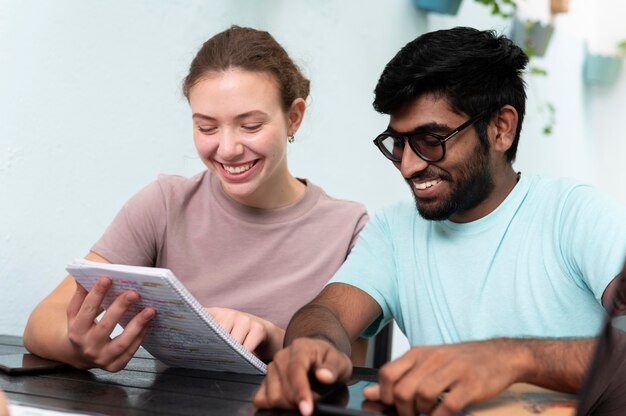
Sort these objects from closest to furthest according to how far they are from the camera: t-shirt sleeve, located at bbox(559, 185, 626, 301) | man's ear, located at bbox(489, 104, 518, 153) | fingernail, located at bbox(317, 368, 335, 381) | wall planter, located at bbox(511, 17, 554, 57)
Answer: fingernail, located at bbox(317, 368, 335, 381), t-shirt sleeve, located at bbox(559, 185, 626, 301), man's ear, located at bbox(489, 104, 518, 153), wall planter, located at bbox(511, 17, 554, 57)

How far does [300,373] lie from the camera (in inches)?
44.3

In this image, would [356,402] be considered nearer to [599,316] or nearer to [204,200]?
[599,316]

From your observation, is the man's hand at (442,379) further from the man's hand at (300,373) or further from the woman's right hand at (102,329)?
the woman's right hand at (102,329)

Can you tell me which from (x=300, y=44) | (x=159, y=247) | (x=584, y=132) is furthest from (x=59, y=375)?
(x=584, y=132)

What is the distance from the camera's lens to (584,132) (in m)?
6.02

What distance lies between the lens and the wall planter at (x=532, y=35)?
4621 mm

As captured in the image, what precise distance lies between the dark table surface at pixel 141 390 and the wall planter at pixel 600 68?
16.4 ft

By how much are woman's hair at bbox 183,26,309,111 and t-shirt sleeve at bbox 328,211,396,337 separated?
384 millimetres

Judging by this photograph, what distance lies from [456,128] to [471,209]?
18cm

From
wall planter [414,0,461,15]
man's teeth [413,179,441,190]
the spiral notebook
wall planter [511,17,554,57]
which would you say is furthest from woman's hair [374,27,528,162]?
wall planter [511,17,554,57]

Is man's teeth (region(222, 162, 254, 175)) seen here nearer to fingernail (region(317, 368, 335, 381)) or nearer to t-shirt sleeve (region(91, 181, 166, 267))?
t-shirt sleeve (region(91, 181, 166, 267))

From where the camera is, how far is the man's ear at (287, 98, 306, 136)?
201 centimetres

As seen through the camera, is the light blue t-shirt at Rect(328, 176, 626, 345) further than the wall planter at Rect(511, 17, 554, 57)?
No

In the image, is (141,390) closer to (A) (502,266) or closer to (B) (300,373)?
(B) (300,373)
